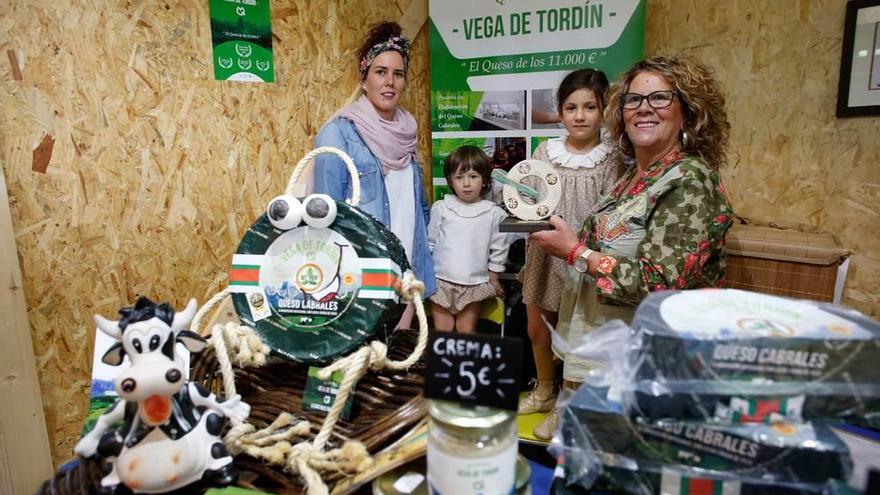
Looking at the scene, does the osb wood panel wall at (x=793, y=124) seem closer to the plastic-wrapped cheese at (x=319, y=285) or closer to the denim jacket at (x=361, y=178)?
the denim jacket at (x=361, y=178)

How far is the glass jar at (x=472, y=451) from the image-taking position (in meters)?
0.60

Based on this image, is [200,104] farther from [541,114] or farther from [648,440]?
[648,440]

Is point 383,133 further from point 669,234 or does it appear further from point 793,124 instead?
point 793,124

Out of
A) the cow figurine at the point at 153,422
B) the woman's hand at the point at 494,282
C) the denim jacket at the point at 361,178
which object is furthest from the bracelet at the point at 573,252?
the woman's hand at the point at 494,282

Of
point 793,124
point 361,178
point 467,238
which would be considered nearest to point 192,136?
point 361,178

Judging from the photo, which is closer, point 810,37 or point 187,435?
point 187,435

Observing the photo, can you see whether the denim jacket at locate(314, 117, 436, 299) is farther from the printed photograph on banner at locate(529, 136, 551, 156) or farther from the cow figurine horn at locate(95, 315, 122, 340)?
the cow figurine horn at locate(95, 315, 122, 340)

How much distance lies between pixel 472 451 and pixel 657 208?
0.99 m

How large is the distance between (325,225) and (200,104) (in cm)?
143

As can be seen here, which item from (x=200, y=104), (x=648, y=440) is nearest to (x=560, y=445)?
(x=648, y=440)

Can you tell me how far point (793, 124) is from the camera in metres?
2.29

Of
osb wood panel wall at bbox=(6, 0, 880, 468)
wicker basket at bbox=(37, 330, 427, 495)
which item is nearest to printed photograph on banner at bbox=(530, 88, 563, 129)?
osb wood panel wall at bbox=(6, 0, 880, 468)

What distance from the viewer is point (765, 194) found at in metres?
2.40

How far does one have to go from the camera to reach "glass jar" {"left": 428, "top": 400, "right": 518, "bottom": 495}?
60cm
